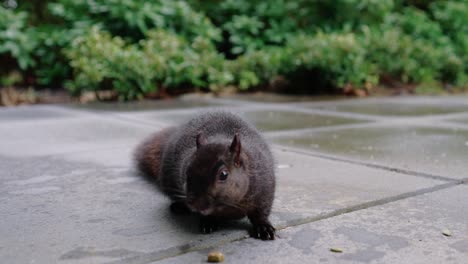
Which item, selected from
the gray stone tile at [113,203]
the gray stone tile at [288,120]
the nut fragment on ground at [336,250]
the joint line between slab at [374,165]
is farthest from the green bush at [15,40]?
the nut fragment on ground at [336,250]

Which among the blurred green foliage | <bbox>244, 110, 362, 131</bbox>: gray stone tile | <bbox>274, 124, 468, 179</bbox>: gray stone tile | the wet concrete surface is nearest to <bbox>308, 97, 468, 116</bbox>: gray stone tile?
<bbox>244, 110, 362, 131</bbox>: gray stone tile

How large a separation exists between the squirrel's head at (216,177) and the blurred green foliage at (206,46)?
435 cm

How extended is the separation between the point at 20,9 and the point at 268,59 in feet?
12.0

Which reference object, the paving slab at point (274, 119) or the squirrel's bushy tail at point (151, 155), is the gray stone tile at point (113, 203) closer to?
the squirrel's bushy tail at point (151, 155)

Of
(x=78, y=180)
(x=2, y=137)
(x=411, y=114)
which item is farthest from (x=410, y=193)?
(x=411, y=114)

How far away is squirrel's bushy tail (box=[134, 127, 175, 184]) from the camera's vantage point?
8.33 feet

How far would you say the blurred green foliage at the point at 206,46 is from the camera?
247 inches

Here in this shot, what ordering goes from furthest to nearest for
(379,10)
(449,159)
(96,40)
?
(379,10) < (96,40) < (449,159)

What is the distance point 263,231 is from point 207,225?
0.19 m

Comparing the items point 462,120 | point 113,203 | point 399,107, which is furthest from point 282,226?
point 399,107

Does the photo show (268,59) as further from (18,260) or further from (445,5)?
(18,260)

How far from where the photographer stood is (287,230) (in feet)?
6.01

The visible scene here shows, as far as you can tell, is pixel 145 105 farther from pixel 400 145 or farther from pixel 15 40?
pixel 400 145

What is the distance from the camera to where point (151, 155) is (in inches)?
102
